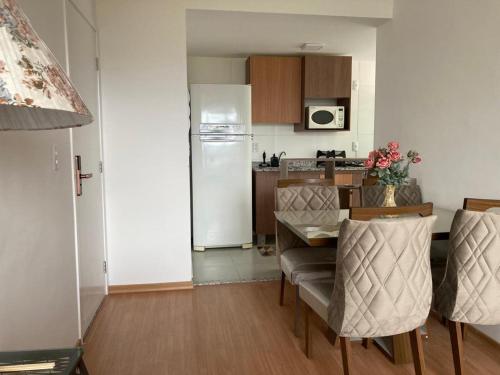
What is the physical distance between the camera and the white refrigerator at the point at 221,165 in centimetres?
439

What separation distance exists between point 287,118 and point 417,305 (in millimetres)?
3659

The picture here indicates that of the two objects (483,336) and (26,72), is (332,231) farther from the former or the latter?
(26,72)

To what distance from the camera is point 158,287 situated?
3391 mm

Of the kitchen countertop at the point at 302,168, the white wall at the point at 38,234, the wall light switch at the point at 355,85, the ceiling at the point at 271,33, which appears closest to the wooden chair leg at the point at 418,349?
the white wall at the point at 38,234

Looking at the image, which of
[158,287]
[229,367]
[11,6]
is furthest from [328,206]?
[11,6]

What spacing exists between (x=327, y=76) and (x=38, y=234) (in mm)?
4150

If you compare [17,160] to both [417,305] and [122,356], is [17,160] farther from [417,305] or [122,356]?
[417,305]

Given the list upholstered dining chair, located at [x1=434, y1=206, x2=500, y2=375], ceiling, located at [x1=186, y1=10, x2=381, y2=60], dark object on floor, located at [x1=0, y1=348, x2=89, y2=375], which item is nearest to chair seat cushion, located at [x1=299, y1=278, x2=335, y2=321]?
upholstered dining chair, located at [x1=434, y1=206, x2=500, y2=375]

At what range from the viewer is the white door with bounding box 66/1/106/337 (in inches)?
96.1

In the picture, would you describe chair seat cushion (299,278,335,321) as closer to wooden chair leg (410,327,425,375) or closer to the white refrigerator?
wooden chair leg (410,327,425,375)

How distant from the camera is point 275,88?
506 centimetres

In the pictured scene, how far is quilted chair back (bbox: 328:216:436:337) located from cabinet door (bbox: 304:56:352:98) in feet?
11.8

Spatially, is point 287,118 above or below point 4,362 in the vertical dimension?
above

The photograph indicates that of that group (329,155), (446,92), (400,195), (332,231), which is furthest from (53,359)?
(329,155)
